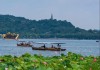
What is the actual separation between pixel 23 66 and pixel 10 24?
546 feet

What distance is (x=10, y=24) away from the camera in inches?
6865

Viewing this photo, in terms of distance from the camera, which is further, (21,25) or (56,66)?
(21,25)

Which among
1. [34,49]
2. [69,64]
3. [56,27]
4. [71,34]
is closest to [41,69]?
[69,64]

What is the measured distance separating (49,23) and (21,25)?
451 inches

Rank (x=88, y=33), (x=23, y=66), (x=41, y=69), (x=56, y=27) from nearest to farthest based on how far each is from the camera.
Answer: (x=41, y=69)
(x=23, y=66)
(x=56, y=27)
(x=88, y=33)

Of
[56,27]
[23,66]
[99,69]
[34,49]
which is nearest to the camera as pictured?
[23,66]

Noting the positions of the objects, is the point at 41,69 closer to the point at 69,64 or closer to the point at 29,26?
the point at 69,64

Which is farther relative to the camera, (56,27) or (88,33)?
(88,33)

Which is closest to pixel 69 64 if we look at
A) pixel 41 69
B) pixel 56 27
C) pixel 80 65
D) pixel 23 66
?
pixel 80 65

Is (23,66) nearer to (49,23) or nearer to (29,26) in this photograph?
(49,23)

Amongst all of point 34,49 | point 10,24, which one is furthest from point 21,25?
point 34,49

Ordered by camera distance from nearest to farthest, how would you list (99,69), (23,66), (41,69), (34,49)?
(41,69)
(23,66)
(99,69)
(34,49)

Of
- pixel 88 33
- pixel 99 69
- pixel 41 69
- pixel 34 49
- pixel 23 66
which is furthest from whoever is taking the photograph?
pixel 88 33

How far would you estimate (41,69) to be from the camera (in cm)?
616
